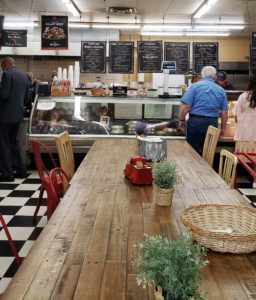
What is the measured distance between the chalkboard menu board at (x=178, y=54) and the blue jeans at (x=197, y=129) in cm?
345

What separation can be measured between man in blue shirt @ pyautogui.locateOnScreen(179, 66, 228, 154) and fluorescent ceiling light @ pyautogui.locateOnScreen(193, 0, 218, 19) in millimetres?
3007

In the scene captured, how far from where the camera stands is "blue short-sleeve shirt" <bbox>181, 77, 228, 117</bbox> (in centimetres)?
530

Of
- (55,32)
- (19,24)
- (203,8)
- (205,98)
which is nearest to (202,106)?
(205,98)

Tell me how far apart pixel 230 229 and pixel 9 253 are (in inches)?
87.0

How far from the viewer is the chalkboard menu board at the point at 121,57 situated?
7965 mm

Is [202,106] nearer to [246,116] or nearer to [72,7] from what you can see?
[246,116]

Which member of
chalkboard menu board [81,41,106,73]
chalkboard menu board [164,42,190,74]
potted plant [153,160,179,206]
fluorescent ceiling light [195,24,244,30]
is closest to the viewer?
potted plant [153,160,179,206]

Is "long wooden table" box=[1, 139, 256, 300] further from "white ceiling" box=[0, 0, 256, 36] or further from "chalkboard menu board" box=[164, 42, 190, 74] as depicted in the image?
"white ceiling" box=[0, 0, 256, 36]

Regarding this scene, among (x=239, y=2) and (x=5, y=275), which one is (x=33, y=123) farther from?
(x=239, y=2)

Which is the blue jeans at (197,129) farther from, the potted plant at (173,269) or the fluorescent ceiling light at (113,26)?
the fluorescent ceiling light at (113,26)

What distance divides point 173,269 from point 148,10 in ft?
29.2

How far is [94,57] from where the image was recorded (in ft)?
26.9

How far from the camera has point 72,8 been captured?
8.70m

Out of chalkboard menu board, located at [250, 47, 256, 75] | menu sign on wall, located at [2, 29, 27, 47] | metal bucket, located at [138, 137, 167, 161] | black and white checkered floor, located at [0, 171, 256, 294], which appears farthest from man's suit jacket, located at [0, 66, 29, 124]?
chalkboard menu board, located at [250, 47, 256, 75]
